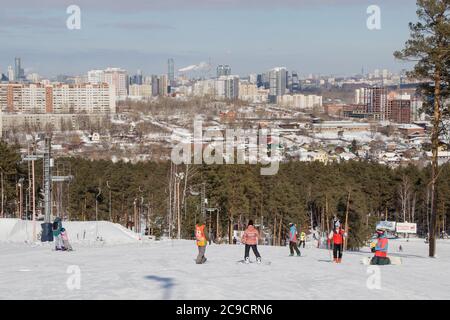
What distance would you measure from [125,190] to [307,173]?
1746 cm

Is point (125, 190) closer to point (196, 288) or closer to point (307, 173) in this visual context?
point (307, 173)

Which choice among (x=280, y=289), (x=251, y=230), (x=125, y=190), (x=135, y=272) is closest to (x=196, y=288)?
(x=280, y=289)

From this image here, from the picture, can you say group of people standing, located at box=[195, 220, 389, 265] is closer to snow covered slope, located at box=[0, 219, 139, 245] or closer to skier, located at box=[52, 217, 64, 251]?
skier, located at box=[52, 217, 64, 251]

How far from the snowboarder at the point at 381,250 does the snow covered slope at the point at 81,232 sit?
16.1m

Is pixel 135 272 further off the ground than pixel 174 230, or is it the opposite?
pixel 135 272

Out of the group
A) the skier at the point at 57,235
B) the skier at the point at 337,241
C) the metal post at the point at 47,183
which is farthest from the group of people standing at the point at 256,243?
the metal post at the point at 47,183

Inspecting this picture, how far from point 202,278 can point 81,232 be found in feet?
80.5

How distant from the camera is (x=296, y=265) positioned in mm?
18844

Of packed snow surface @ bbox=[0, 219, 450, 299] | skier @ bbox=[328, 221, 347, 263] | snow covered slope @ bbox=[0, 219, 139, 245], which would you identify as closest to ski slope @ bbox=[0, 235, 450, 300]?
packed snow surface @ bbox=[0, 219, 450, 299]

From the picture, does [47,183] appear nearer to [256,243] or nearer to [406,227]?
[256,243]

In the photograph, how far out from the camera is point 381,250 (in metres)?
18.7

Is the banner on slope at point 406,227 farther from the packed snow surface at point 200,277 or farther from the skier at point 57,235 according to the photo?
the skier at point 57,235

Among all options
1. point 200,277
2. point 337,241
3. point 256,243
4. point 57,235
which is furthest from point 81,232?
point 200,277

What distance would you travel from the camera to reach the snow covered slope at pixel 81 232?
34619 millimetres
